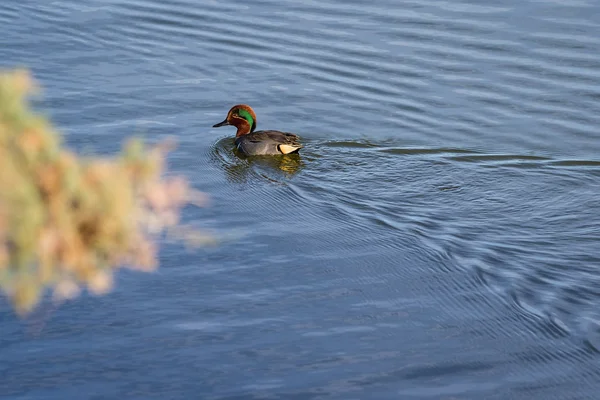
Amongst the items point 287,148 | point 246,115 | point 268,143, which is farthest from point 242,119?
point 287,148

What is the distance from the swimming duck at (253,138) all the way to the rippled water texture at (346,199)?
172mm

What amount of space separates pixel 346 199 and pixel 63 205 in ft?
22.0

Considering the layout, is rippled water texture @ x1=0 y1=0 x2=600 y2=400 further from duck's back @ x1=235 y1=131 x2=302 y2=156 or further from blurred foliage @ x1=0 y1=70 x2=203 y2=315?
blurred foliage @ x1=0 y1=70 x2=203 y2=315

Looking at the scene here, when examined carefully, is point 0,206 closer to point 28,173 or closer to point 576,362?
point 28,173

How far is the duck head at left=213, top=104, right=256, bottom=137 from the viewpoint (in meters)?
11.1

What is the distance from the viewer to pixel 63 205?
2355mm

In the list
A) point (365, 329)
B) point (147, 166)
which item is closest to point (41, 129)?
point (147, 166)

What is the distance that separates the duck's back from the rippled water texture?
16cm

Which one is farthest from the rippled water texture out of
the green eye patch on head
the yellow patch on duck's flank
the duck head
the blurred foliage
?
the blurred foliage

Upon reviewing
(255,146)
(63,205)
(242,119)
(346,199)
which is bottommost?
(346,199)

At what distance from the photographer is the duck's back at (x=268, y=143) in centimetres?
1023

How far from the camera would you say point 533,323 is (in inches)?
255

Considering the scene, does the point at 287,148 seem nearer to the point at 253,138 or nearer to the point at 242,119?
the point at 253,138

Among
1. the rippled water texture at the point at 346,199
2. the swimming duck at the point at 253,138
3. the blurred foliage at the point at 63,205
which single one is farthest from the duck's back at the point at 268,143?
the blurred foliage at the point at 63,205
